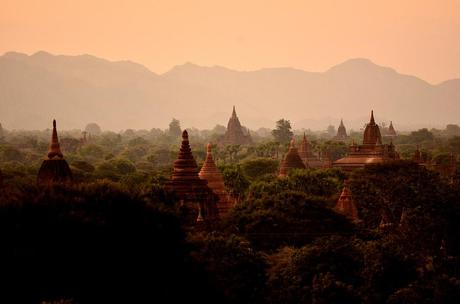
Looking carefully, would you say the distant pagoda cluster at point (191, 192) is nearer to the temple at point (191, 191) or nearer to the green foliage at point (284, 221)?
the temple at point (191, 191)

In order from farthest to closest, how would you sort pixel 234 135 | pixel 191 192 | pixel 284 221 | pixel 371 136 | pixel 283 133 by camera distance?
pixel 283 133 → pixel 234 135 → pixel 371 136 → pixel 284 221 → pixel 191 192

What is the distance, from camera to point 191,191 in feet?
122

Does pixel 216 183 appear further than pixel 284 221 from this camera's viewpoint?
Yes

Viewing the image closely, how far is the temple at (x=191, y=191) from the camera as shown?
36281mm

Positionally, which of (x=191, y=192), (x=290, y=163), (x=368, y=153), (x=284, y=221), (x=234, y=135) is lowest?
(x=284, y=221)

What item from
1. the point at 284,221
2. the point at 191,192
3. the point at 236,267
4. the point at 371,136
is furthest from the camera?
the point at 371,136

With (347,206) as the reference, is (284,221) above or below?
below

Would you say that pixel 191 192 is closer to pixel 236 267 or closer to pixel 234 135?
pixel 236 267

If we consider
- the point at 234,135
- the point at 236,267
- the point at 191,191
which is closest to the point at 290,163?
the point at 191,191

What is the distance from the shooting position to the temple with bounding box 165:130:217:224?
36281mm

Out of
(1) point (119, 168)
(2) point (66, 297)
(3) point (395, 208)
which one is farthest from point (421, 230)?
(1) point (119, 168)

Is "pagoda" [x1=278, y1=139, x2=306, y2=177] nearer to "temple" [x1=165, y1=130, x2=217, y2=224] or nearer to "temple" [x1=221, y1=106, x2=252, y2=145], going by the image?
"temple" [x1=165, y1=130, x2=217, y2=224]

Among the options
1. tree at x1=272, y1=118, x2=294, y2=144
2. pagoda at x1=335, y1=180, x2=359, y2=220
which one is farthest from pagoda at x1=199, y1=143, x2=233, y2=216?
tree at x1=272, y1=118, x2=294, y2=144

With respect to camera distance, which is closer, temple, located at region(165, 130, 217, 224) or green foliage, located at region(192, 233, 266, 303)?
green foliage, located at region(192, 233, 266, 303)
